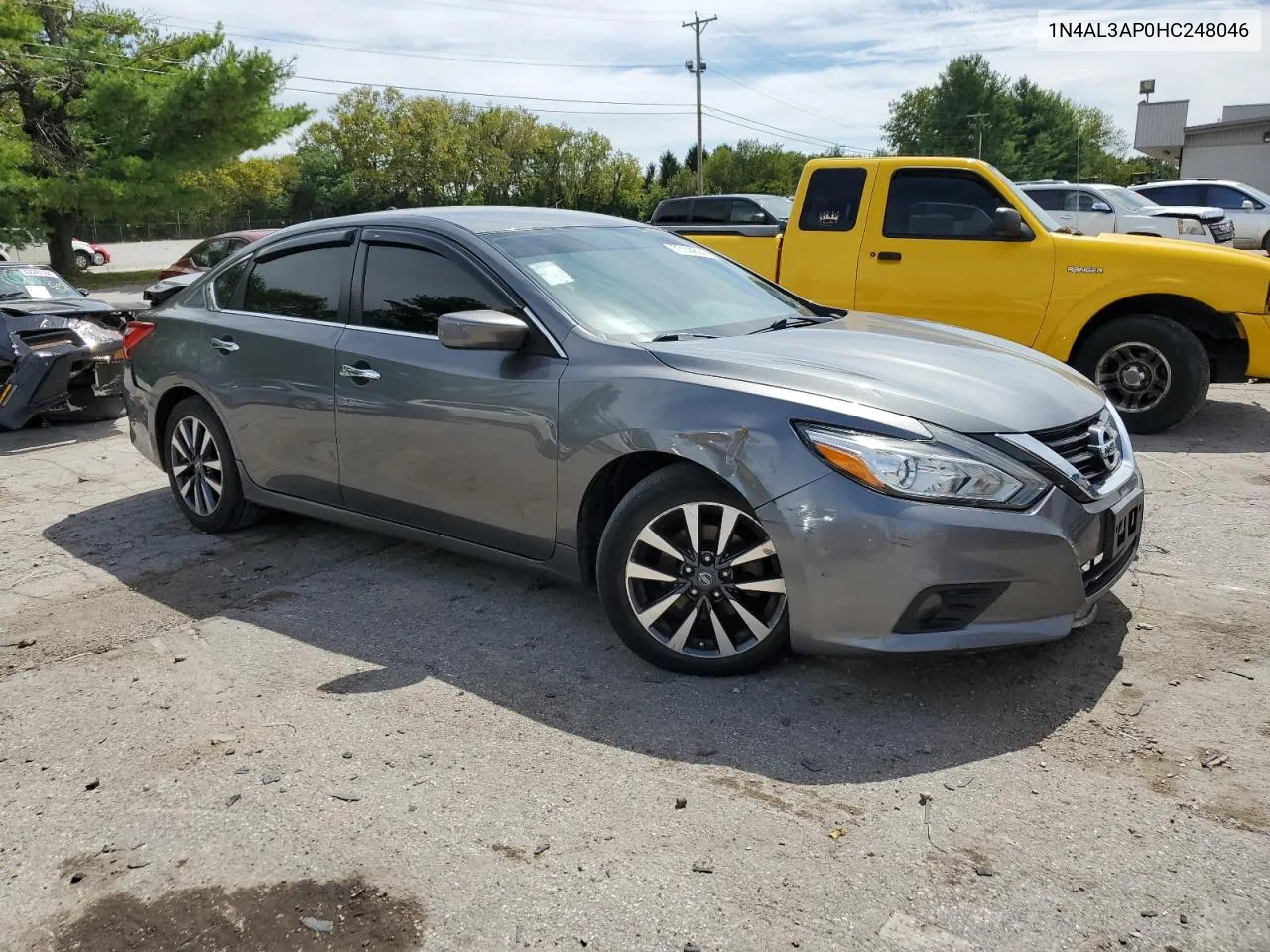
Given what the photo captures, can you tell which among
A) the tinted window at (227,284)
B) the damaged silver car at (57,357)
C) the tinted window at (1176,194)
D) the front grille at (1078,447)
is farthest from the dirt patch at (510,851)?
the tinted window at (1176,194)

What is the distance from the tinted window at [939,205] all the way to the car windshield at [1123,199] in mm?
13132

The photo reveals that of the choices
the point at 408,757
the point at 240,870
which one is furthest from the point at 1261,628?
the point at 240,870

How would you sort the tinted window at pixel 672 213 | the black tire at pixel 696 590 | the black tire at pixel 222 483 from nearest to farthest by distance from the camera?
1. the black tire at pixel 696 590
2. the black tire at pixel 222 483
3. the tinted window at pixel 672 213

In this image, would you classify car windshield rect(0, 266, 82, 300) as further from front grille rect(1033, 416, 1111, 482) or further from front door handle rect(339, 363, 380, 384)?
front grille rect(1033, 416, 1111, 482)

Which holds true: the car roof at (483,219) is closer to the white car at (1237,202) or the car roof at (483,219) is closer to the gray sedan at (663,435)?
the gray sedan at (663,435)

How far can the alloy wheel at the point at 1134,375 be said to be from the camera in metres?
7.58

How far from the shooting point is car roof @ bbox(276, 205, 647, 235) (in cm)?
465

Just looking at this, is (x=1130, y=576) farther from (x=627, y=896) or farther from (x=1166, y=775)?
(x=627, y=896)

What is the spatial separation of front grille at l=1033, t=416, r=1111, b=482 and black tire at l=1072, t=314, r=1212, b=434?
4.32 meters

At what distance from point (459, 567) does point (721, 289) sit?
1.79 m

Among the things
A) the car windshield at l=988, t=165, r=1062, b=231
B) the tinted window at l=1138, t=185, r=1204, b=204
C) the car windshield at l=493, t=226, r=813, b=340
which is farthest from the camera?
the tinted window at l=1138, t=185, r=1204, b=204

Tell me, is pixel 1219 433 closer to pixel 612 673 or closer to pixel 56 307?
pixel 612 673

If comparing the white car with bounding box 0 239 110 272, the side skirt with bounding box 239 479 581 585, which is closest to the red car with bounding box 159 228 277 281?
the side skirt with bounding box 239 479 581 585

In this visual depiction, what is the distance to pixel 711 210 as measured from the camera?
2019 centimetres
